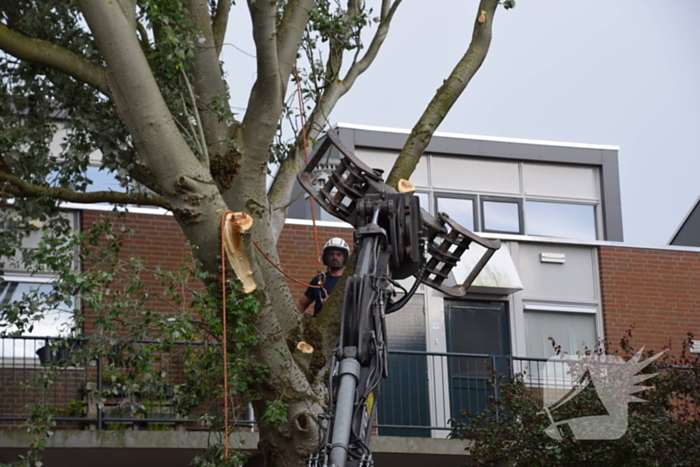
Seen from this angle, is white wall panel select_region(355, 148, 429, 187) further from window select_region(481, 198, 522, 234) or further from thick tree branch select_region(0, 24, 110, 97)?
thick tree branch select_region(0, 24, 110, 97)

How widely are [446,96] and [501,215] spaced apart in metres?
11.0

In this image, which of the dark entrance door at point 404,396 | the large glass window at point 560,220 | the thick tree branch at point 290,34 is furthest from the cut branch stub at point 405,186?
the large glass window at point 560,220

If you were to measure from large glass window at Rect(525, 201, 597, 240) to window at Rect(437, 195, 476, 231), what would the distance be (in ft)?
3.85

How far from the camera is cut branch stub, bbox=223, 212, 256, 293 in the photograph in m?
9.35

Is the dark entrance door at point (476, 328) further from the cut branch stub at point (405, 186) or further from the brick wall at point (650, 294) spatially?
the cut branch stub at point (405, 186)

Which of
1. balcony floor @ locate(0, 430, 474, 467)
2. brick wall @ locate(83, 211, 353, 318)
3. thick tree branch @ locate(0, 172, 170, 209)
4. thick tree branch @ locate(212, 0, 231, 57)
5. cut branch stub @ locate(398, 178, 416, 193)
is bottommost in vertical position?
balcony floor @ locate(0, 430, 474, 467)

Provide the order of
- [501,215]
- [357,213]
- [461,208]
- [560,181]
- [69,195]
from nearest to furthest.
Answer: [357,213] < [69,195] < [461,208] < [501,215] < [560,181]

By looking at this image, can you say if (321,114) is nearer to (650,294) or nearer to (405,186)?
(405,186)

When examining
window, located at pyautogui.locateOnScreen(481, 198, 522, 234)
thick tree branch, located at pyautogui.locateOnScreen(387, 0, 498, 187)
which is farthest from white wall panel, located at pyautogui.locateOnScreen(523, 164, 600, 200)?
thick tree branch, located at pyautogui.locateOnScreen(387, 0, 498, 187)

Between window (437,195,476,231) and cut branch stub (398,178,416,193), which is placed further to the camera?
window (437,195,476,231)

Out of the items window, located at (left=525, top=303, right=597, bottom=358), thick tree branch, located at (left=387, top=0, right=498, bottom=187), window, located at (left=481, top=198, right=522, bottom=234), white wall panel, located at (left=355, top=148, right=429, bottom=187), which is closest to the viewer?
thick tree branch, located at (left=387, top=0, right=498, bottom=187)

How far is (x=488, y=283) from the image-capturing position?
60.6ft

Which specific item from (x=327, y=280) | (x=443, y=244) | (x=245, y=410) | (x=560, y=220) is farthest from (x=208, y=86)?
(x=560, y=220)

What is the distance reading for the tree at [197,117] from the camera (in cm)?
938
